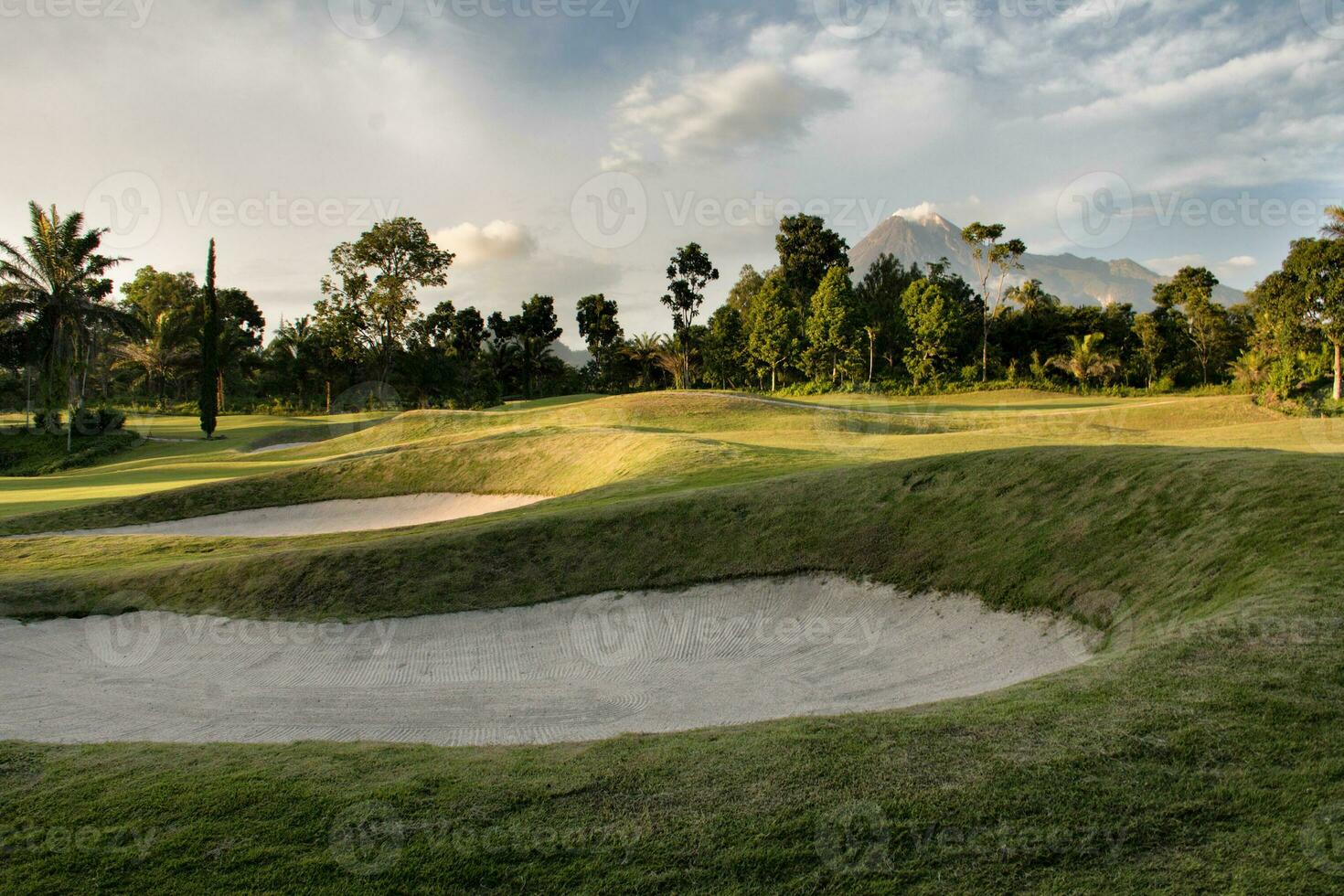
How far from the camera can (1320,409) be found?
3116cm

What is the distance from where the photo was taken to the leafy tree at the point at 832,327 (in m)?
64.4

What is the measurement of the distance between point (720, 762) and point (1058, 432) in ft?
83.5

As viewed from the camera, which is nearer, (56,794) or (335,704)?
(56,794)

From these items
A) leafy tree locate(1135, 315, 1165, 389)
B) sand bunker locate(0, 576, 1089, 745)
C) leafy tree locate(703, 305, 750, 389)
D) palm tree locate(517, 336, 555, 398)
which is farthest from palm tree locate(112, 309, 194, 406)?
leafy tree locate(1135, 315, 1165, 389)

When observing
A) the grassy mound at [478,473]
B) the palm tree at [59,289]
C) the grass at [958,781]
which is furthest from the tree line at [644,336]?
the grass at [958,781]

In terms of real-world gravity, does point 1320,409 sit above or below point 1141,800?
above

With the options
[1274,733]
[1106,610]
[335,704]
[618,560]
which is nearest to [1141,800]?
[1274,733]

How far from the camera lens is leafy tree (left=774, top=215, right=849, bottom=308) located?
79750 millimetres

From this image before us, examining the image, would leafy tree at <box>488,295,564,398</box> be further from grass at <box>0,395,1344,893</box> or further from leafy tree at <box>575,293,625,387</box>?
grass at <box>0,395,1344,893</box>

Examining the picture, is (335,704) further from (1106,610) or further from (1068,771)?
(1106,610)

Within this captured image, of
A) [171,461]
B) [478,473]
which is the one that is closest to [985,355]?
[478,473]

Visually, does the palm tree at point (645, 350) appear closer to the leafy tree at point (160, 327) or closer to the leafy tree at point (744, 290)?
the leafy tree at point (744, 290)

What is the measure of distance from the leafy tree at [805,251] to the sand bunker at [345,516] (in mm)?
59577

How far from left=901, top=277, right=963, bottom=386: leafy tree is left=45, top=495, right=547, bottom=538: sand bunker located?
47296 mm
